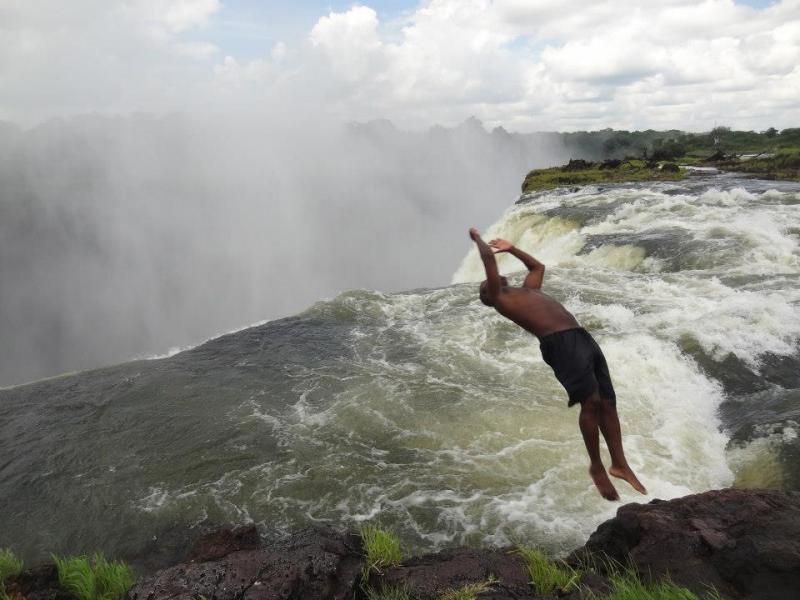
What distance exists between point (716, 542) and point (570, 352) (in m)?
1.75

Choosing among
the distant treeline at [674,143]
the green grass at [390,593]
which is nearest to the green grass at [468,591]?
the green grass at [390,593]

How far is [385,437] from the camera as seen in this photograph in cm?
934

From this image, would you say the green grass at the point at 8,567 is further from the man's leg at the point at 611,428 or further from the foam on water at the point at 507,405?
the man's leg at the point at 611,428

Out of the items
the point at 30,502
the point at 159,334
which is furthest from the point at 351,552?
the point at 159,334

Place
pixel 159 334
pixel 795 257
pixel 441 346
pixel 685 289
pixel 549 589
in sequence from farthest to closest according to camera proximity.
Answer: pixel 159 334 < pixel 795 257 < pixel 685 289 < pixel 441 346 < pixel 549 589

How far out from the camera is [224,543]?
532 centimetres

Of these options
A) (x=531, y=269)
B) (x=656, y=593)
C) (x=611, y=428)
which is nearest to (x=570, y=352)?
(x=611, y=428)

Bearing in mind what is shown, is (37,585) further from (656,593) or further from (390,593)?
(656,593)

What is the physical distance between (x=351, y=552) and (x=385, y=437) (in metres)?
4.72

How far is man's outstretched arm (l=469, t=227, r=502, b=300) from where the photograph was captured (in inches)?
157

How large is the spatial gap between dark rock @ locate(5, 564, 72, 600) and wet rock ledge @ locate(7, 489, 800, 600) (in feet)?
4.94

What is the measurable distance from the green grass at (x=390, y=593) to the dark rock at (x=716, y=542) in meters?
1.70

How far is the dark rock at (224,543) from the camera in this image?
521cm

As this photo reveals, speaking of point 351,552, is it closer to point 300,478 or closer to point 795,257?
point 300,478
